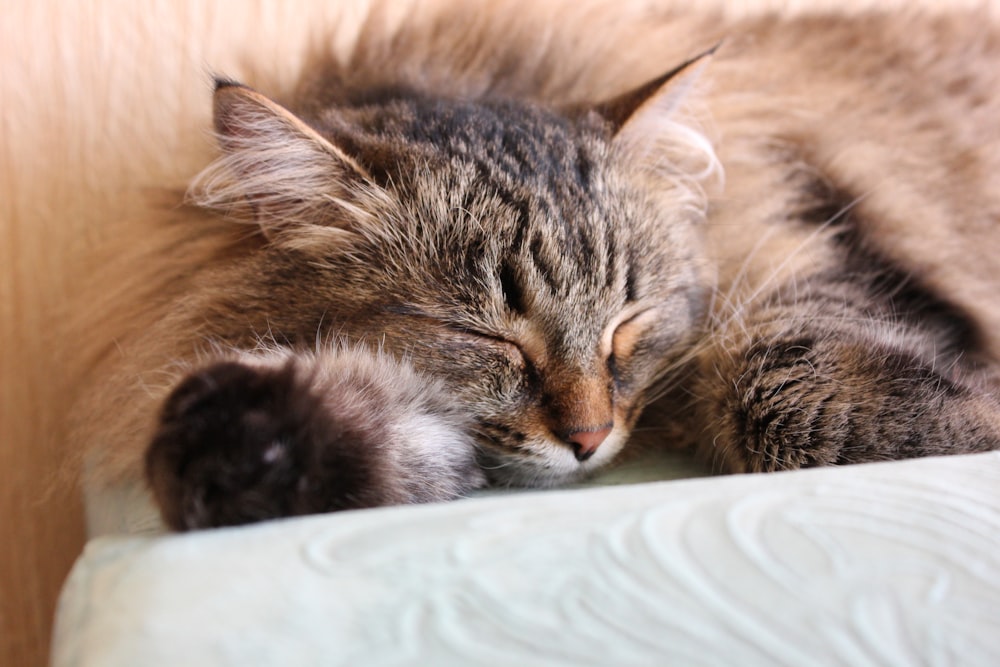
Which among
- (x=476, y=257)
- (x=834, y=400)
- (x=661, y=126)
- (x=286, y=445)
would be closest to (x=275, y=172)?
(x=476, y=257)

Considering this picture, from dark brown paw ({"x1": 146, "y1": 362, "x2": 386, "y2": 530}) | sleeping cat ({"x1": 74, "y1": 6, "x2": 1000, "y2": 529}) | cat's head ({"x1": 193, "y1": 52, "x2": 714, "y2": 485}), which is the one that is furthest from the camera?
cat's head ({"x1": 193, "y1": 52, "x2": 714, "y2": 485})

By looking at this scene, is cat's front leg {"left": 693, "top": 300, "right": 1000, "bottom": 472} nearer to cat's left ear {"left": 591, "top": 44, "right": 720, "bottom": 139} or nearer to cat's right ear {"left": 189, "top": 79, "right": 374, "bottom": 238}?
cat's left ear {"left": 591, "top": 44, "right": 720, "bottom": 139}

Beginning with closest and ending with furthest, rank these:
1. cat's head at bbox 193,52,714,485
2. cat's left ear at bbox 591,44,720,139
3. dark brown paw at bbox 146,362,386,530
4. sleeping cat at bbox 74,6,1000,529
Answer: dark brown paw at bbox 146,362,386,530
sleeping cat at bbox 74,6,1000,529
cat's head at bbox 193,52,714,485
cat's left ear at bbox 591,44,720,139

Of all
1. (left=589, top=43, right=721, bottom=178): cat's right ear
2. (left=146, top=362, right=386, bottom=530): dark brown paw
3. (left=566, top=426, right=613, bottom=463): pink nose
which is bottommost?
(left=566, top=426, right=613, bottom=463): pink nose

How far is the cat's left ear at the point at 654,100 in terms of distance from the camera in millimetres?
1126

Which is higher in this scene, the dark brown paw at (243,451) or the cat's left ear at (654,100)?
the cat's left ear at (654,100)

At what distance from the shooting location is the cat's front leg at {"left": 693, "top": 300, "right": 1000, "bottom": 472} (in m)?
0.94

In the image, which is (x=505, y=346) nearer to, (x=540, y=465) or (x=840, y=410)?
(x=540, y=465)

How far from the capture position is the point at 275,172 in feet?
3.33

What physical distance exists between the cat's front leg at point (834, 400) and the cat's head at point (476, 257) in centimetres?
13

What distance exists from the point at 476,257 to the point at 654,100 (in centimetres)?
40

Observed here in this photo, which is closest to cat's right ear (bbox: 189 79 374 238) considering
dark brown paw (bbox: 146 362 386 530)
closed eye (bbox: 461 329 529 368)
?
closed eye (bbox: 461 329 529 368)

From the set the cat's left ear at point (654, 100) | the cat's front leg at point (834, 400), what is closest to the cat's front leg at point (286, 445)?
the cat's front leg at point (834, 400)

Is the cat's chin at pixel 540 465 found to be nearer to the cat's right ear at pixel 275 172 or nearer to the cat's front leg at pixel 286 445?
the cat's front leg at pixel 286 445
